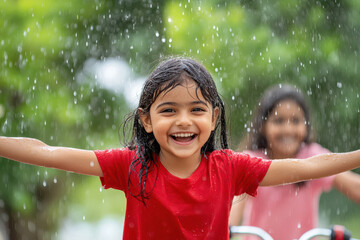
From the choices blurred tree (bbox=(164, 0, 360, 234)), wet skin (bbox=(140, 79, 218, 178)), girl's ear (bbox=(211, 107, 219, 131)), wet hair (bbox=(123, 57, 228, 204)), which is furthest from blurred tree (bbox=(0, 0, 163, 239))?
wet skin (bbox=(140, 79, 218, 178))

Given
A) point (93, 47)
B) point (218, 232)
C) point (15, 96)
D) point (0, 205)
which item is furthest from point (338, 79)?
point (218, 232)

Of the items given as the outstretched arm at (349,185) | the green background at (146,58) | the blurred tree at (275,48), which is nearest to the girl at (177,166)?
the outstretched arm at (349,185)

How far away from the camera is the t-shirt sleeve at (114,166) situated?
250 cm

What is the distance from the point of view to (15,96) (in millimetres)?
6551

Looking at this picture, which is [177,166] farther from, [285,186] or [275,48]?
[275,48]

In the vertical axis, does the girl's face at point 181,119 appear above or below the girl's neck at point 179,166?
above

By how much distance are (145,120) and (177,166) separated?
25cm

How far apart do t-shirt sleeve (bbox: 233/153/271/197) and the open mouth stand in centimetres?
25

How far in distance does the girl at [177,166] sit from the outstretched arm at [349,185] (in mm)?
1127

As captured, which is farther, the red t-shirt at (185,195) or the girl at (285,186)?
the girl at (285,186)

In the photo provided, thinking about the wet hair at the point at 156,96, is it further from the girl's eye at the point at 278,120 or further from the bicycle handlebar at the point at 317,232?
the girl's eye at the point at 278,120

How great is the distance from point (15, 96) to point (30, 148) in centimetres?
432

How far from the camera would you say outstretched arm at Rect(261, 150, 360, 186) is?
2.46m

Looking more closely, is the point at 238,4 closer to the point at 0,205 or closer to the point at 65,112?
the point at 65,112
